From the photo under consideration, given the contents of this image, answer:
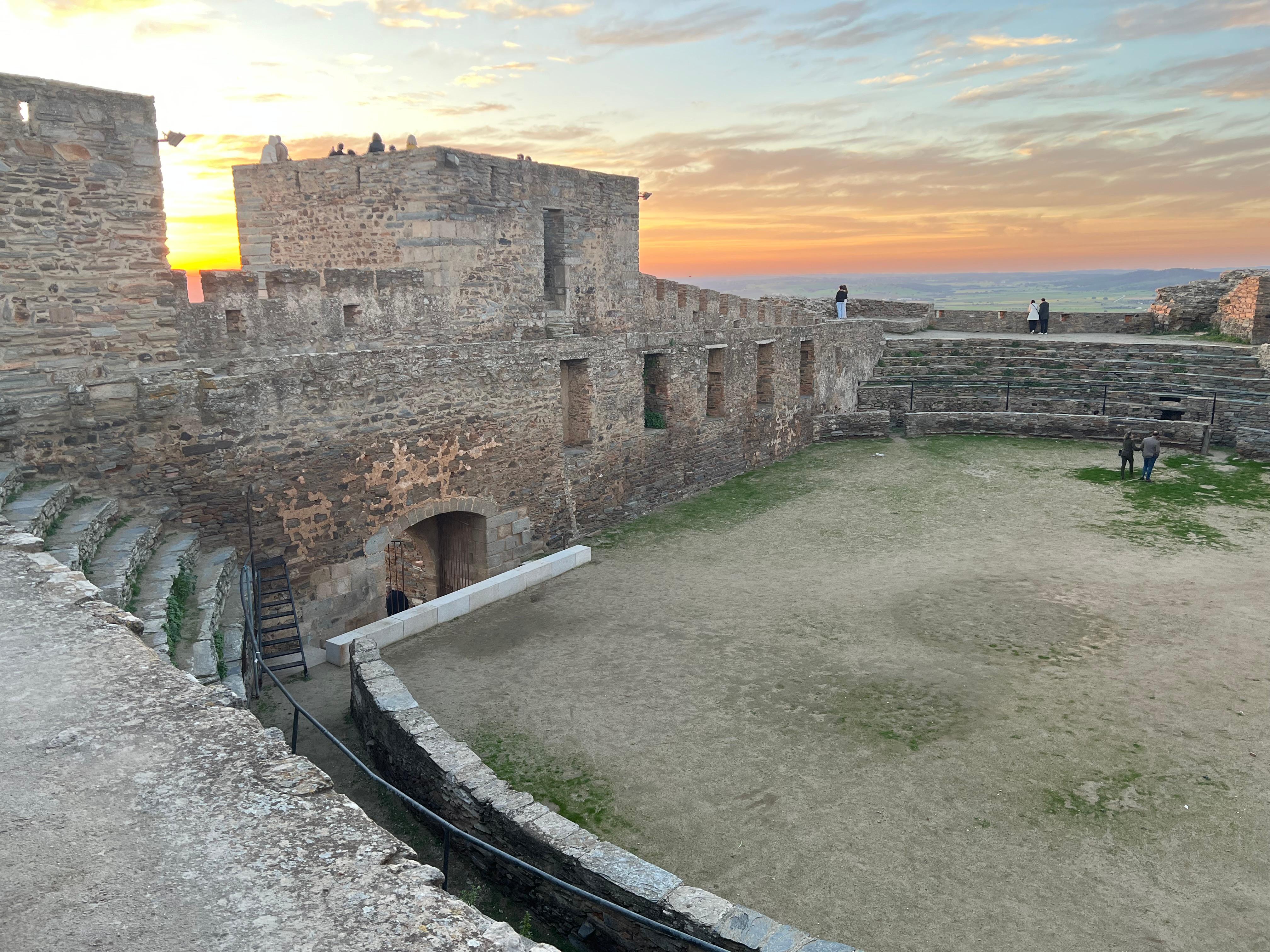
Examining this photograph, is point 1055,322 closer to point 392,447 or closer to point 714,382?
point 714,382

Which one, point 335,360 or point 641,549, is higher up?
point 335,360

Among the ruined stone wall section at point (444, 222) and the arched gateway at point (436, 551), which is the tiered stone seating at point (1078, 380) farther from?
the arched gateway at point (436, 551)

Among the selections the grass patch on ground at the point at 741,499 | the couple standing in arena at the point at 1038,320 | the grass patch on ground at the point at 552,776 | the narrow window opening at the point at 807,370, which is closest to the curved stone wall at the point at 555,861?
the grass patch on ground at the point at 552,776

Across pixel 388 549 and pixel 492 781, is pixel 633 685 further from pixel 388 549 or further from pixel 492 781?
pixel 388 549

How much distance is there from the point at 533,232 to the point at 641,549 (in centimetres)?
549

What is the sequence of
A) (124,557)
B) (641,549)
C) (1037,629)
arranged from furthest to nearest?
1. (641,549)
2. (1037,629)
3. (124,557)

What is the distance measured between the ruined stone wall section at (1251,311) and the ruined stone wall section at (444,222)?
1584 cm

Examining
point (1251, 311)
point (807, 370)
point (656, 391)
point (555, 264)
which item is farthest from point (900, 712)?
point (1251, 311)

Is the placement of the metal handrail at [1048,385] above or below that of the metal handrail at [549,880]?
above

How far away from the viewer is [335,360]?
31.4 ft

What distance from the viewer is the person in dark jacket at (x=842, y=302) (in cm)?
2647

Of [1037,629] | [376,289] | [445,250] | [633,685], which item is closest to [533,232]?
[445,250]

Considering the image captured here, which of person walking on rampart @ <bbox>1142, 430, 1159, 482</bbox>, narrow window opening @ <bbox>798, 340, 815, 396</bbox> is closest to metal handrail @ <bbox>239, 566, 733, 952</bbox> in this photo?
person walking on rampart @ <bbox>1142, 430, 1159, 482</bbox>

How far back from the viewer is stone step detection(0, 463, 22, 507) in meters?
7.11
